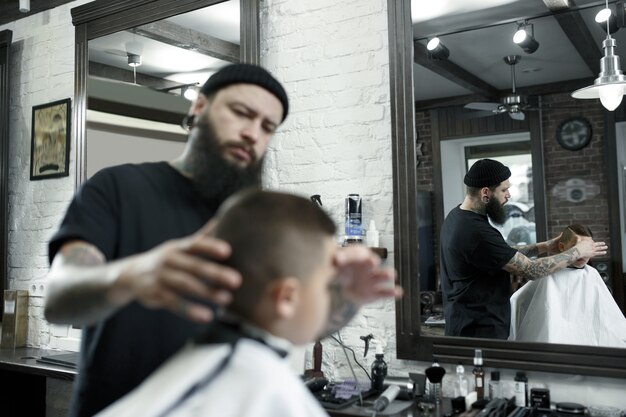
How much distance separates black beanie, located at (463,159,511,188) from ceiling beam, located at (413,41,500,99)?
26cm

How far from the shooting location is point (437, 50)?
2.57 metres

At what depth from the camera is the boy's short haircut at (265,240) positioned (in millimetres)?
981

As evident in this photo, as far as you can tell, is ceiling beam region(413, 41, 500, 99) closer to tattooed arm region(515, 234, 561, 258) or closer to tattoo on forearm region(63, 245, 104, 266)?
tattooed arm region(515, 234, 561, 258)

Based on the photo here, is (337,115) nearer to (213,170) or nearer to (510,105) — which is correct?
(510,105)

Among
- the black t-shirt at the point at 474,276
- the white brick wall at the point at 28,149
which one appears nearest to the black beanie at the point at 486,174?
the black t-shirt at the point at 474,276

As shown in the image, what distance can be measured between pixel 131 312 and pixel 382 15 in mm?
1788

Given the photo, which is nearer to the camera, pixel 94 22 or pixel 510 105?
pixel 510 105

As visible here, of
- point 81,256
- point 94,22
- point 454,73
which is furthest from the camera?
point 94,22

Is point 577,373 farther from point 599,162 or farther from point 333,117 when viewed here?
point 333,117

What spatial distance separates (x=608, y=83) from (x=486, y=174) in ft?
1.72

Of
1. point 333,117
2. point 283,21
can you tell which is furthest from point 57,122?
point 333,117

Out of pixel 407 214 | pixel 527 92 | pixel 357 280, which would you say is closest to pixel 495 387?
pixel 407 214

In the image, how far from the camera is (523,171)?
234 cm

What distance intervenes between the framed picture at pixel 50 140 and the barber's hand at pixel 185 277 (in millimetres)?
3092
